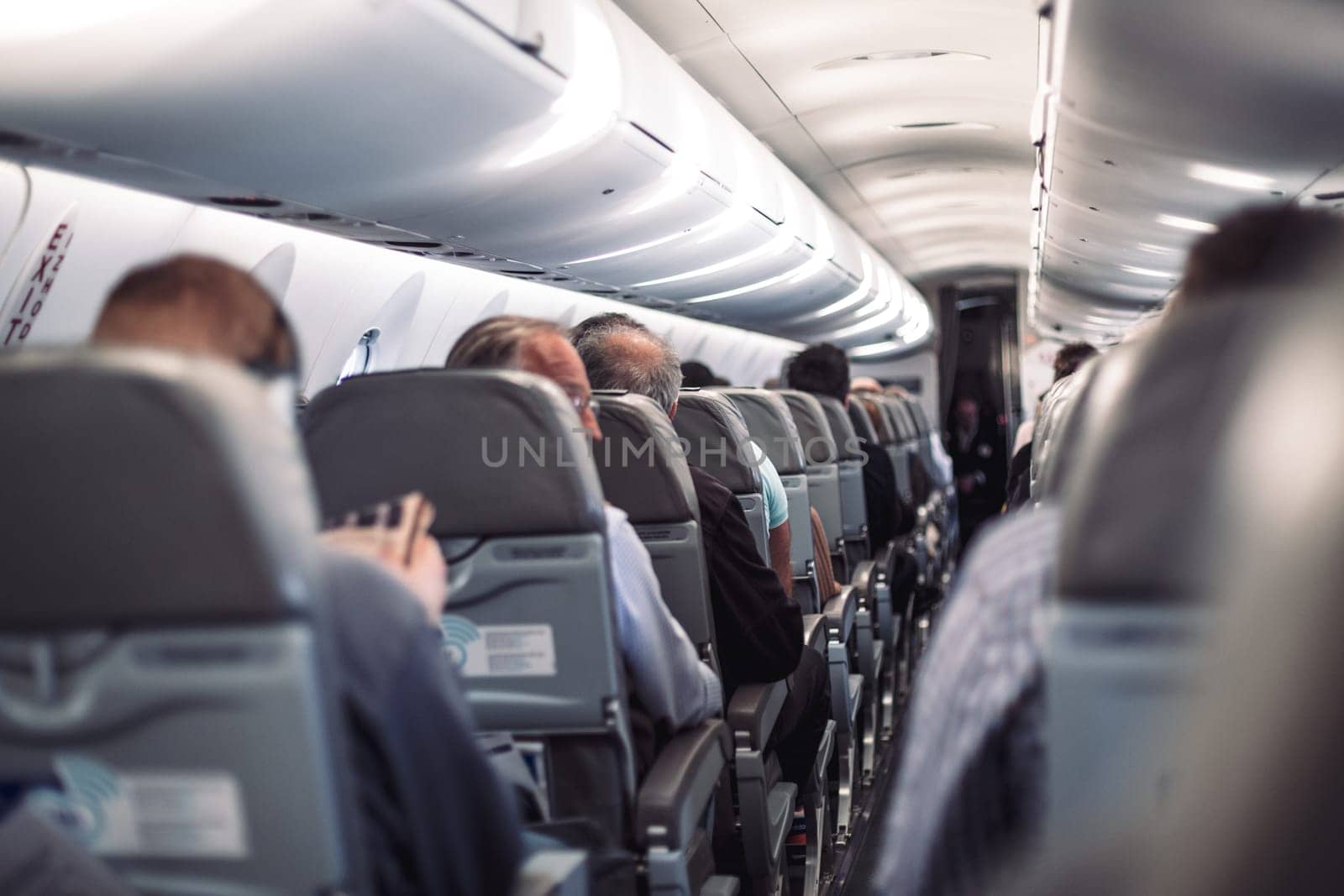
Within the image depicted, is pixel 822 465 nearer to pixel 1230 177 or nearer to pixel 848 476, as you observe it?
pixel 848 476

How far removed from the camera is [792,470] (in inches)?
200

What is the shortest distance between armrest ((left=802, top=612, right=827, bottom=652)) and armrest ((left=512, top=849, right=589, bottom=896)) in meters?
2.28

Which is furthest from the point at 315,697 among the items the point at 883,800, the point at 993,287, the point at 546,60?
the point at 993,287

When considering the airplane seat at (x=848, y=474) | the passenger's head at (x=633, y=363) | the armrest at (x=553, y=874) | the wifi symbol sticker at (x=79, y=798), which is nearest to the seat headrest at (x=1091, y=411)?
the armrest at (x=553, y=874)

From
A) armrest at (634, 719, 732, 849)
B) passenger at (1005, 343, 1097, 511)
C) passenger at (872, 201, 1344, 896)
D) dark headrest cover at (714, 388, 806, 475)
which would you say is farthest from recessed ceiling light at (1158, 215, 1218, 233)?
passenger at (872, 201, 1344, 896)

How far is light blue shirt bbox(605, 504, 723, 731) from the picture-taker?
263cm

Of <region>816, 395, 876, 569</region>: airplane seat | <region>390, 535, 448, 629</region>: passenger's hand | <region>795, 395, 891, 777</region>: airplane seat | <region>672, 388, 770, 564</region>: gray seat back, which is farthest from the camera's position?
<region>816, 395, 876, 569</region>: airplane seat

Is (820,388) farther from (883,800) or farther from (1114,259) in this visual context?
(1114,259)

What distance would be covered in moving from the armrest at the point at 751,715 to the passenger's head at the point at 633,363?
2.82 ft

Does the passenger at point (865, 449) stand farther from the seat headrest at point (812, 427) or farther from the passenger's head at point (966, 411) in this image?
the passenger's head at point (966, 411)

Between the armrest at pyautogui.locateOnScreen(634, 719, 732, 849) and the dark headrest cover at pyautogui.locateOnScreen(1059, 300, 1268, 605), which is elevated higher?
the dark headrest cover at pyautogui.locateOnScreen(1059, 300, 1268, 605)

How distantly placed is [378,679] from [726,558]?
2.09 metres

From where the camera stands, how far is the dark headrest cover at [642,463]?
119 inches

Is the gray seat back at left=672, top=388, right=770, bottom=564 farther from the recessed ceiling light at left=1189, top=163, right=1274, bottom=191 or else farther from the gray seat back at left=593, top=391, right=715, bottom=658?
the recessed ceiling light at left=1189, top=163, right=1274, bottom=191
